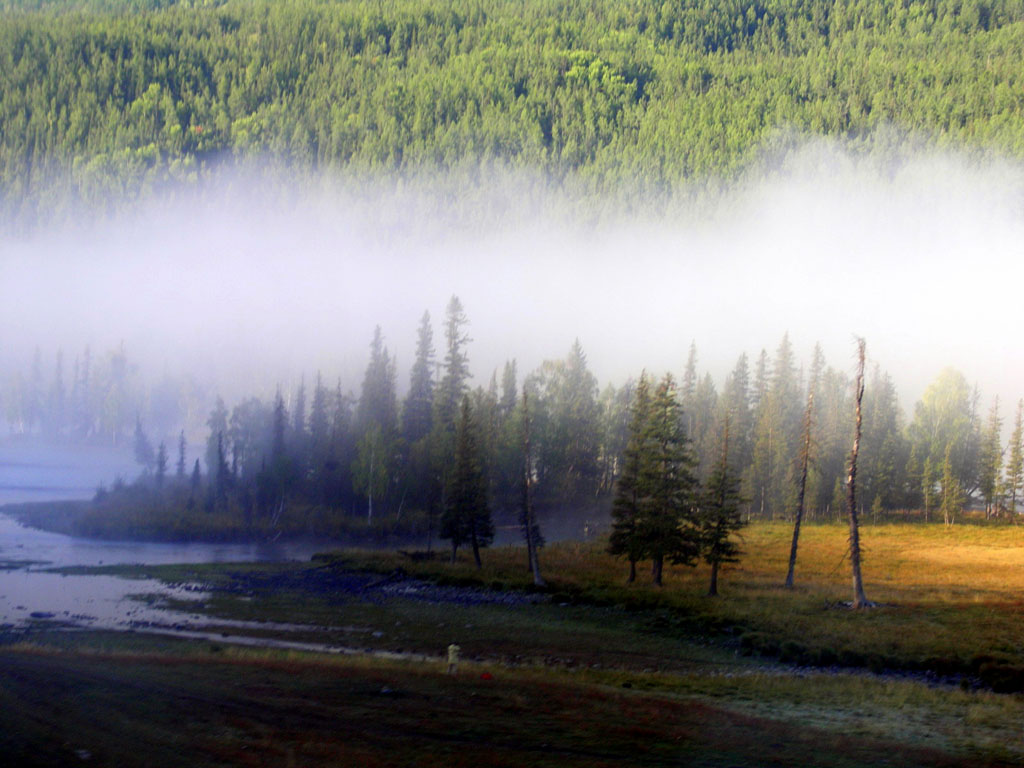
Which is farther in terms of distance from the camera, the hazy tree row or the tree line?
the hazy tree row

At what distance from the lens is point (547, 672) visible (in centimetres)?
2456

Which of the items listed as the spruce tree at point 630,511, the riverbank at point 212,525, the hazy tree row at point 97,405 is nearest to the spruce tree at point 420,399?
the riverbank at point 212,525

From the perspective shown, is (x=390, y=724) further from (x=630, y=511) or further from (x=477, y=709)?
(x=630, y=511)

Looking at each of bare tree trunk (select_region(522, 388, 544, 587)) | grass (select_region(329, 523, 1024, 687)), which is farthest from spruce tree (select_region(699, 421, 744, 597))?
bare tree trunk (select_region(522, 388, 544, 587))

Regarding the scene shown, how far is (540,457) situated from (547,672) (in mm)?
56420

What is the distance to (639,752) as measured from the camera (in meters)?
13.7

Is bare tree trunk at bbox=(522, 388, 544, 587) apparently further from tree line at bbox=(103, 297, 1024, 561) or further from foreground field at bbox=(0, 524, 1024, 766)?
tree line at bbox=(103, 297, 1024, 561)

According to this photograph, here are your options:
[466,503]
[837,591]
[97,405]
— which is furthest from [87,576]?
[97,405]

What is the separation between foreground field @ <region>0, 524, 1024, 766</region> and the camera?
13.8 m

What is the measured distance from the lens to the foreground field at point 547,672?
543 inches

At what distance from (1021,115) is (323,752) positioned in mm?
227506

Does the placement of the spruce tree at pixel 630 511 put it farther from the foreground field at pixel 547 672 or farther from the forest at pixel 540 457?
the forest at pixel 540 457

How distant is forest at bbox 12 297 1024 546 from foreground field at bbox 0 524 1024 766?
1805cm

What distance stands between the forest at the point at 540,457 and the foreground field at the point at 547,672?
59.2ft
